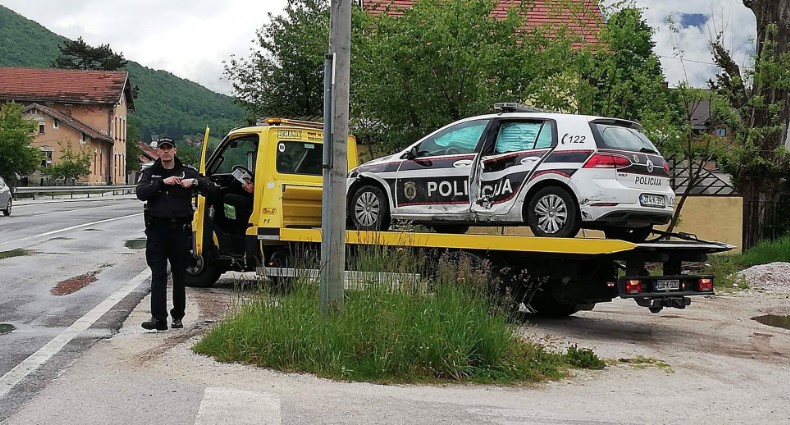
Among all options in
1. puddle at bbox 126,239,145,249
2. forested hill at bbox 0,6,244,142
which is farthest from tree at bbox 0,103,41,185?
forested hill at bbox 0,6,244,142

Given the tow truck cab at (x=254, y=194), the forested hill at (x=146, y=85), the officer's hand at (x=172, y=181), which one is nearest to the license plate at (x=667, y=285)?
the tow truck cab at (x=254, y=194)

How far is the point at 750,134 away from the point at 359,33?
8.01m

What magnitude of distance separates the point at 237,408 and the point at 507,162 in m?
4.83

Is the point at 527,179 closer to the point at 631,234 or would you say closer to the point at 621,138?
the point at 621,138

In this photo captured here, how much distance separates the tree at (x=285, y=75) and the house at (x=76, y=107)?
1779 inches

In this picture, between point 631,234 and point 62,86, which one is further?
point 62,86

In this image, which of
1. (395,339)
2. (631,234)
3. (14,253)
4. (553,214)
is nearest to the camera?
(395,339)

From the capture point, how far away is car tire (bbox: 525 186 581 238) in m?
9.16

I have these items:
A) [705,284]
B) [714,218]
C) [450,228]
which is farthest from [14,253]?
[714,218]

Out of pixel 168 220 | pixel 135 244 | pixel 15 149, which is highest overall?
pixel 15 149

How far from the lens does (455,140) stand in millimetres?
10383

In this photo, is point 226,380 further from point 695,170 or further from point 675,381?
point 695,170

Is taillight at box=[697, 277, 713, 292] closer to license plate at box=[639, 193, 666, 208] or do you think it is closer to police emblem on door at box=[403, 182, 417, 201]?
license plate at box=[639, 193, 666, 208]

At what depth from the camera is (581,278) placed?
9.52 m
